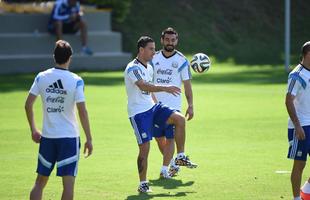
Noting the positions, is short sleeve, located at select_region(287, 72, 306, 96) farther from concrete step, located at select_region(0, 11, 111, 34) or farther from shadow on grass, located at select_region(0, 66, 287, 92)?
concrete step, located at select_region(0, 11, 111, 34)

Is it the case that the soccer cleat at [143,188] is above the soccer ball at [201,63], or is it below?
below

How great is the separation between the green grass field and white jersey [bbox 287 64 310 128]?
3.98ft

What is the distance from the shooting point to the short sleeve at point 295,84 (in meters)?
10.4

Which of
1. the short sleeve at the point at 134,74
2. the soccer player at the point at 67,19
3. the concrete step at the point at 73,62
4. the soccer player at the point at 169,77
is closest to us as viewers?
the short sleeve at the point at 134,74

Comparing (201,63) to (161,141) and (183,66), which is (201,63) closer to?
(183,66)

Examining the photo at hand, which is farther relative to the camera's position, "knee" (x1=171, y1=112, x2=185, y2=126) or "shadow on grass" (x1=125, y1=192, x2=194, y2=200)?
"knee" (x1=171, y1=112, x2=185, y2=126)

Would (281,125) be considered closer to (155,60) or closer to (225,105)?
(225,105)

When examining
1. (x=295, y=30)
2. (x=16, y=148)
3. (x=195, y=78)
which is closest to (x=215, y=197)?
(x=16, y=148)

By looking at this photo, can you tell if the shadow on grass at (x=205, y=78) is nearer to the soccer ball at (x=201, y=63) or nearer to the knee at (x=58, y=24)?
the knee at (x=58, y=24)

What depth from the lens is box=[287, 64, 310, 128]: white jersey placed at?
1045cm

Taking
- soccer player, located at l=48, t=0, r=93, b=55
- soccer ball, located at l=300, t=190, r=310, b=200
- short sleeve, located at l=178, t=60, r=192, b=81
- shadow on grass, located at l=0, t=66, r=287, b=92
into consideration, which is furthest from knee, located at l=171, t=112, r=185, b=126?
soccer player, located at l=48, t=0, r=93, b=55

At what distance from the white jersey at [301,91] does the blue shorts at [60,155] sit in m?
2.80

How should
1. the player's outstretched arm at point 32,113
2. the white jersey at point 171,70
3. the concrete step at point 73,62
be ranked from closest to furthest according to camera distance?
the player's outstretched arm at point 32,113 < the white jersey at point 171,70 < the concrete step at point 73,62

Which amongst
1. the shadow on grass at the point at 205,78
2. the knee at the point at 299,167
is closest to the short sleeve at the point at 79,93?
the knee at the point at 299,167
